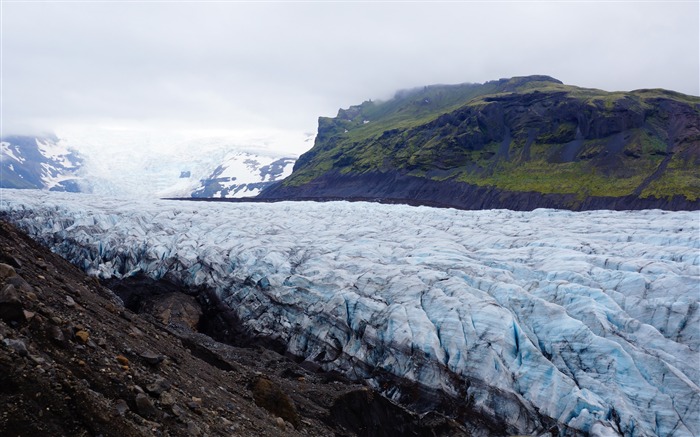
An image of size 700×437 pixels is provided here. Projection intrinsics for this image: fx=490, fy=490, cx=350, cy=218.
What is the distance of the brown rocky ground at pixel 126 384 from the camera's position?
6871mm

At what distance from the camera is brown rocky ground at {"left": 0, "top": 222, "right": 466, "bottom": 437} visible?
687 cm

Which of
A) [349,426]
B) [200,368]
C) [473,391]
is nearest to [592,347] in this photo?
[473,391]

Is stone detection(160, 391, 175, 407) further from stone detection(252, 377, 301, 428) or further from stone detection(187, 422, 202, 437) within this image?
stone detection(252, 377, 301, 428)

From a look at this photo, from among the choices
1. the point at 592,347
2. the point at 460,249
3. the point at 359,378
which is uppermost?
the point at 460,249

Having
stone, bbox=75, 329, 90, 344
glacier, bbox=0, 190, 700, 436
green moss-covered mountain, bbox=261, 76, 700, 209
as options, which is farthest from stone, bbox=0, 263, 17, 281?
green moss-covered mountain, bbox=261, 76, 700, 209

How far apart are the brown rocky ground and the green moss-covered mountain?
2954 inches

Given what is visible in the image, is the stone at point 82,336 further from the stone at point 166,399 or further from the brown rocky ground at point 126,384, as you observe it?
the stone at point 166,399

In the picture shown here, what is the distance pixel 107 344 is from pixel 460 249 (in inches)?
895

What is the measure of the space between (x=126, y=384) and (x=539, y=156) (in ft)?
350

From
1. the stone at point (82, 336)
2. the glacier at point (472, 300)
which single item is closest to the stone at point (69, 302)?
the stone at point (82, 336)

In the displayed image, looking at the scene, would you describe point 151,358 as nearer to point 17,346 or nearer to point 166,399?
point 166,399

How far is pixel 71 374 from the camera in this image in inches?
303

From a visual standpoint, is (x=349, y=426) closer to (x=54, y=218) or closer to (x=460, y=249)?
(x=460, y=249)

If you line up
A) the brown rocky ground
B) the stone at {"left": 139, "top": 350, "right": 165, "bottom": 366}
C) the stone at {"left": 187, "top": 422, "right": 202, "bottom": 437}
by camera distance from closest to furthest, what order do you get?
the brown rocky ground → the stone at {"left": 187, "top": 422, "right": 202, "bottom": 437} → the stone at {"left": 139, "top": 350, "right": 165, "bottom": 366}
